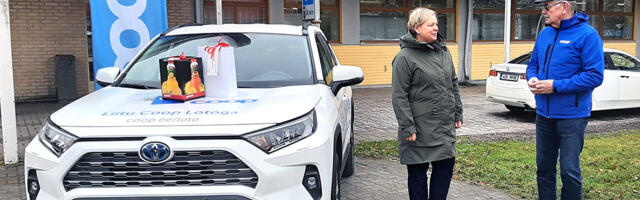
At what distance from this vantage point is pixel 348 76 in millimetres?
4520

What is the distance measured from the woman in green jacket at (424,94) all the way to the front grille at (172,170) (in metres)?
1.30

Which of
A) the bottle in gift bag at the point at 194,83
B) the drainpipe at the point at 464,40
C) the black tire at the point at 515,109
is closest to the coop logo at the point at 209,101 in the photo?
the bottle in gift bag at the point at 194,83

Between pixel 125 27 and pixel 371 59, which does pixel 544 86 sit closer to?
pixel 125 27

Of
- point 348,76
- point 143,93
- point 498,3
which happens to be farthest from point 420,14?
point 498,3

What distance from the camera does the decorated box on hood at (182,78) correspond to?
391 cm

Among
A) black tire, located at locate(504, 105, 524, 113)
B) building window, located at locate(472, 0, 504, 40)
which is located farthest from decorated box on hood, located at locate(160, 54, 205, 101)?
building window, located at locate(472, 0, 504, 40)

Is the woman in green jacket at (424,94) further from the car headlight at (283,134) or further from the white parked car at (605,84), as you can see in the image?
the white parked car at (605,84)

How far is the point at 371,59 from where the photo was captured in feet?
55.9

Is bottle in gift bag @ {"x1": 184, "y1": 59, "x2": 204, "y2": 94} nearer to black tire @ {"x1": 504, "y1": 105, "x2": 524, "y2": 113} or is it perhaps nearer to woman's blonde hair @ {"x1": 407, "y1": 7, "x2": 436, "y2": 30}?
woman's blonde hair @ {"x1": 407, "y1": 7, "x2": 436, "y2": 30}

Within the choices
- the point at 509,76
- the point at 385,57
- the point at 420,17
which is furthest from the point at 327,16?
the point at 420,17

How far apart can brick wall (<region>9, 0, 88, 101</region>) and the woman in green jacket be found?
10584mm

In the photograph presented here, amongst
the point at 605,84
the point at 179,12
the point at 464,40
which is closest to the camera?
the point at 605,84

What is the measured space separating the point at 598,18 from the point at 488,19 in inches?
189

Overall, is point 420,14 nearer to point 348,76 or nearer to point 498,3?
point 348,76
